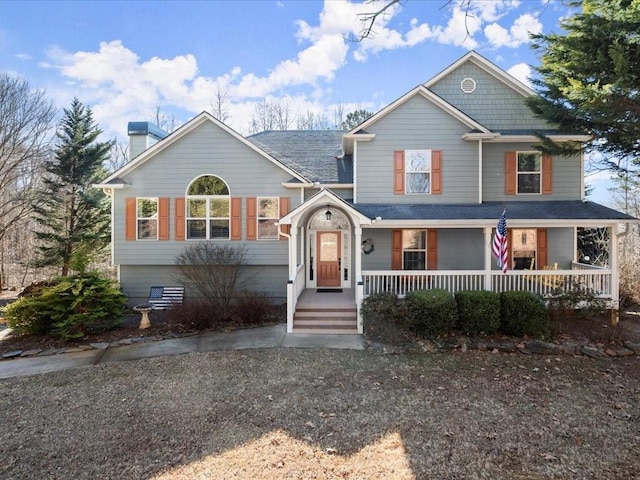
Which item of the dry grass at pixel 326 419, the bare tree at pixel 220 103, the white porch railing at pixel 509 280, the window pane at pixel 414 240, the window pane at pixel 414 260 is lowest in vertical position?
the dry grass at pixel 326 419

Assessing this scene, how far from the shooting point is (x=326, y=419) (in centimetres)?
491

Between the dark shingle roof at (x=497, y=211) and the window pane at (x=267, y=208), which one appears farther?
the window pane at (x=267, y=208)

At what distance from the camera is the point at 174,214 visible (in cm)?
1183

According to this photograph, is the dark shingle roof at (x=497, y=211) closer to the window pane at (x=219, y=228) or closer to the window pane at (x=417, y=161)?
the window pane at (x=417, y=161)

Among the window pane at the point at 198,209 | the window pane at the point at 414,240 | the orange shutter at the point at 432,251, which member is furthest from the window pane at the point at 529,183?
the window pane at the point at 198,209

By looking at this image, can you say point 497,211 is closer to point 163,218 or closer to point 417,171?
point 417,171

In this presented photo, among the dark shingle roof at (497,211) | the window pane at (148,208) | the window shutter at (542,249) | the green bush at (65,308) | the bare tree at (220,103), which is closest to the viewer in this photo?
the green bush at (65,308)

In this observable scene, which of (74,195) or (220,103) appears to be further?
(220,103)

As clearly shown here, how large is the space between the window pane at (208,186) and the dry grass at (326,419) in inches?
243

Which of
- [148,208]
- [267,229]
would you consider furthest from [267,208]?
[148,208]

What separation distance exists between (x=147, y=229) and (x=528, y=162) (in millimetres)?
13153

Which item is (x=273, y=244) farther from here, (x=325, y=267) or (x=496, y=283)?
(x=496, y=283)

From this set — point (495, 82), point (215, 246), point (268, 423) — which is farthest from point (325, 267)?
point (495, 82)

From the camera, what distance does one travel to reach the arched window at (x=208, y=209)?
11844 millimetres
